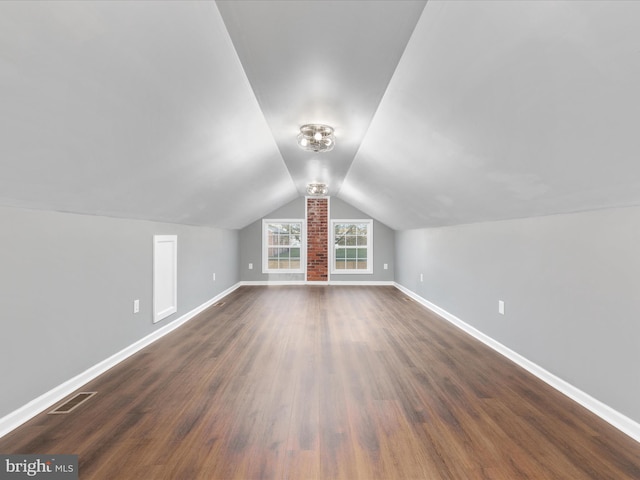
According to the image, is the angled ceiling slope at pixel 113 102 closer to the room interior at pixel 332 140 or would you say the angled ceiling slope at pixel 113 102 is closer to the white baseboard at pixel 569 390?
the room interior at pixel 332 140

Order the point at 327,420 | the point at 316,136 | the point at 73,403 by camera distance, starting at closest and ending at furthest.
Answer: the point at 327,420
the point at 73,403
the point at 316,136

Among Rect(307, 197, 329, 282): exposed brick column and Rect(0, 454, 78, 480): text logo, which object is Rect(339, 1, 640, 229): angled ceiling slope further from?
Rect(307, 197, 329, 282): exposed brick column

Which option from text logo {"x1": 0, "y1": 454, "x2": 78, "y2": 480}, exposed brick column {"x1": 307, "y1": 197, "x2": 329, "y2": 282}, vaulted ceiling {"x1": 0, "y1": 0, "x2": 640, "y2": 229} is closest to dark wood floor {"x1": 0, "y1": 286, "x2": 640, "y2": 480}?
text logo {"x1": 0, "y1": 454, "x2": 78, "y2": 480}

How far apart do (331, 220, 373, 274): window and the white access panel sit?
4.17m

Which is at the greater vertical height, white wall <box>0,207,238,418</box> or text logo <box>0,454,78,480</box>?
white wall <box>0,207,238,418</box>

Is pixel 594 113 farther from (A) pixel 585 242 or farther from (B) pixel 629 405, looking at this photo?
(B) pixel 629 405

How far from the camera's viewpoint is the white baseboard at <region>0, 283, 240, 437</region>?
1802 mm

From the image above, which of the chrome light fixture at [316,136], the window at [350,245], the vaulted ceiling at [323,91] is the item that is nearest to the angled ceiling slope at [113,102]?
the vaulted ceiling at [323,91]

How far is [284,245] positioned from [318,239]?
0.85 metres

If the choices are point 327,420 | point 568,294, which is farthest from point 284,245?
point 568,294

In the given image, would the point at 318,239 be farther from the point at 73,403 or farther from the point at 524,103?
the point at 524,103

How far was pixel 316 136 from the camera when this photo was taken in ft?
8.89

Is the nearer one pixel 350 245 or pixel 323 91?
pixel 323 91

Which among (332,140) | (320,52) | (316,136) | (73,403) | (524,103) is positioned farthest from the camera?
(332,140)
